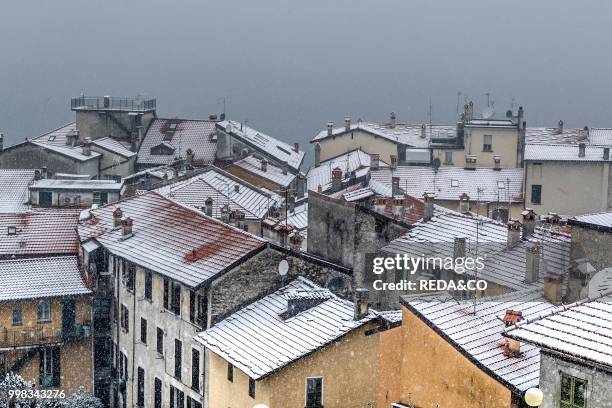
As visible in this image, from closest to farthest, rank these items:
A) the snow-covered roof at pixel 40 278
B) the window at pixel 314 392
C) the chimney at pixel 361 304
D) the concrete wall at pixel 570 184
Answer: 1. the window at pixel 314 392
2. the chimney at pixel 361 304
3. the snow-covered roof at pixel 40 278
4. the concrete wall at pixel 570 184

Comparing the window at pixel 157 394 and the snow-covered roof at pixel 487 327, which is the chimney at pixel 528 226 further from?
the window at pixel 157 394

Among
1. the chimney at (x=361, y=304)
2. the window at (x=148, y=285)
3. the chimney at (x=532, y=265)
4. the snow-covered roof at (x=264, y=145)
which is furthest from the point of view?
the snow-covered roof at (x=264, y=145)

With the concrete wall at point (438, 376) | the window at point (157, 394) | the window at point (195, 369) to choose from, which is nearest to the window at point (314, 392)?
the concrete wall at point (438, 376)

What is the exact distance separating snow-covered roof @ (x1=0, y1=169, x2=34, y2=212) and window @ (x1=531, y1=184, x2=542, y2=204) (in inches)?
1088

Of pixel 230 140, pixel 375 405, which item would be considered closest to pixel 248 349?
pixel 375 405

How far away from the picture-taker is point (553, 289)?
27.6 meters

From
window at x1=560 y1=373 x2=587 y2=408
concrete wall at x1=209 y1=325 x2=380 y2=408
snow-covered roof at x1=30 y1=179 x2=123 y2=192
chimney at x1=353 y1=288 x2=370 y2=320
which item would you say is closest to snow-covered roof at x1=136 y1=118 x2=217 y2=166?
snow-covered roof at x1=30 y1=179 x2=123 y2=192

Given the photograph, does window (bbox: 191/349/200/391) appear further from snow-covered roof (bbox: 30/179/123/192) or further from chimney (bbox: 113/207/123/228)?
snow-covered roof (bbox: 30/179/123/192)

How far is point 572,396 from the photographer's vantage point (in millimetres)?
19484

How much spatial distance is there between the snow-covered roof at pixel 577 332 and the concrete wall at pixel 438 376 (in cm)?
193

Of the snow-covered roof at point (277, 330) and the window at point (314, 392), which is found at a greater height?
→ the snow-covered roof at point (277, 330)

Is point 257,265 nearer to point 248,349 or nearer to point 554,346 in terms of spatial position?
point 248,349

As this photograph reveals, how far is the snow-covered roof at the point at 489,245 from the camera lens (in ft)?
104

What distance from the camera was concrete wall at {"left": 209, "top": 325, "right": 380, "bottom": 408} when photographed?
28.6 metres
